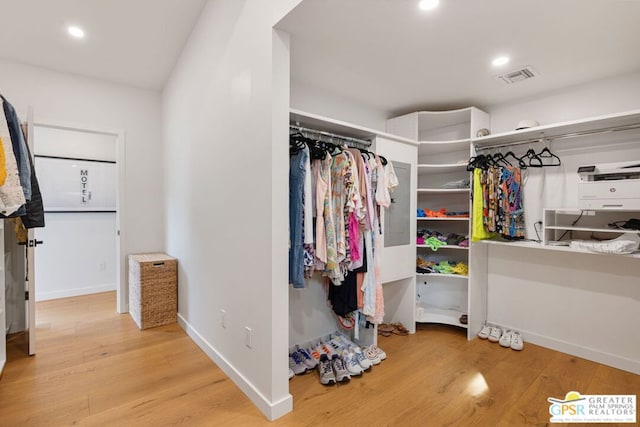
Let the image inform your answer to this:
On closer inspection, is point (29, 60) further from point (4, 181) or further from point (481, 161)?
point (481, 161)

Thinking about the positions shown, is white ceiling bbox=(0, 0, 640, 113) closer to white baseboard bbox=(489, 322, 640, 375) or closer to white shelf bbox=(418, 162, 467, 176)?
white shelf bbox=(418, 162, 467, 176)

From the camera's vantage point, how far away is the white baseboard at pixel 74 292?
13.3 ft

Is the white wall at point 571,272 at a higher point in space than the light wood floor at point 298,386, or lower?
higher

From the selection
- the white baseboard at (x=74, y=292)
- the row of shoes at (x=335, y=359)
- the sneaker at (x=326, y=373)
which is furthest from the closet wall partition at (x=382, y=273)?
the white baseboard at (x=74, y=292)

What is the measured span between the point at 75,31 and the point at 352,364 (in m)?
3.54

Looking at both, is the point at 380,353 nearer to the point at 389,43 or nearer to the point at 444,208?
the point at 444,208

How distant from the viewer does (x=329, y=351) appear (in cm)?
252

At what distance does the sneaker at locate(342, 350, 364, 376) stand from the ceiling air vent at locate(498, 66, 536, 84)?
2.48 metres

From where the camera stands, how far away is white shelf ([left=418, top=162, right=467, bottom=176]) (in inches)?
120

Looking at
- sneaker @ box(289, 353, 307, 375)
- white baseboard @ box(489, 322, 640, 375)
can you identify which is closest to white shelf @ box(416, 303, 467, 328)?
white baseboard @ box(489, 322, 640, 375)

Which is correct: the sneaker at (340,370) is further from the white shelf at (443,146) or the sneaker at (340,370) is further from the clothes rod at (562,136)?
the clothes rod at (562,136)

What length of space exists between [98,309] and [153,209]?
134cm

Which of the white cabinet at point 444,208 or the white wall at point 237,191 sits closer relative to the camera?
the white wall at point 237,191

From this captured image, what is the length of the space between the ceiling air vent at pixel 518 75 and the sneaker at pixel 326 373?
8.51ft
